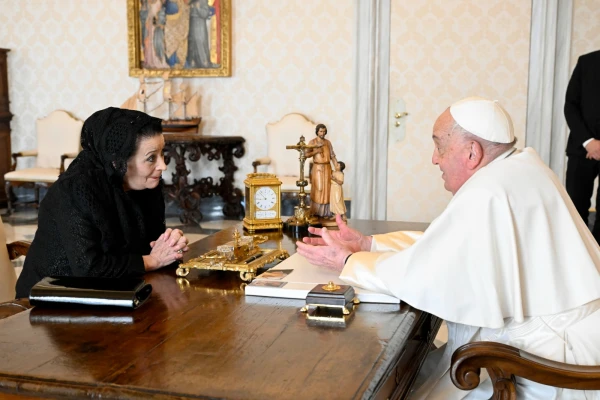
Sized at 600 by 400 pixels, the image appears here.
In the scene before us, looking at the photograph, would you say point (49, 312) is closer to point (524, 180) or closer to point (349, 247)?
point (349, 247)

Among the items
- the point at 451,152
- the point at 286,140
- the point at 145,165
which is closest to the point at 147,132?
the point at 145,165

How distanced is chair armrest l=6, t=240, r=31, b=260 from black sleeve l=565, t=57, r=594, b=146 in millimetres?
4788

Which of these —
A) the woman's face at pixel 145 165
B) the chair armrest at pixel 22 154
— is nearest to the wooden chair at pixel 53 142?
the chair armrest at pixel 22 154

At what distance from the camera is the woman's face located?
2.93 meters

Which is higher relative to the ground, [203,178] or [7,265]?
[7,265]

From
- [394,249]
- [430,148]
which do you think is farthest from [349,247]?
[430,148]

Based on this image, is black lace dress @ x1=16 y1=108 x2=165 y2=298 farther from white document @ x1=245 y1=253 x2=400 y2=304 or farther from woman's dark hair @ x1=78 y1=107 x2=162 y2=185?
white document @ x1=245 y1=253 x2=400 y2=304

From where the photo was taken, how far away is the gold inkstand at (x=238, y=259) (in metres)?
2.58

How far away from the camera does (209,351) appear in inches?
70.0

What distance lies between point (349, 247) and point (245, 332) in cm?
92

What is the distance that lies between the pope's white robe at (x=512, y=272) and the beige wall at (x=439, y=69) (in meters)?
5.94

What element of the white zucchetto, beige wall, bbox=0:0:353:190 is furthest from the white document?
beige wall, bbox=0:0:353:190

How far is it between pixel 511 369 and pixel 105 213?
65.3 inches

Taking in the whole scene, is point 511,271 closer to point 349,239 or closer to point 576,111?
point 349,239
